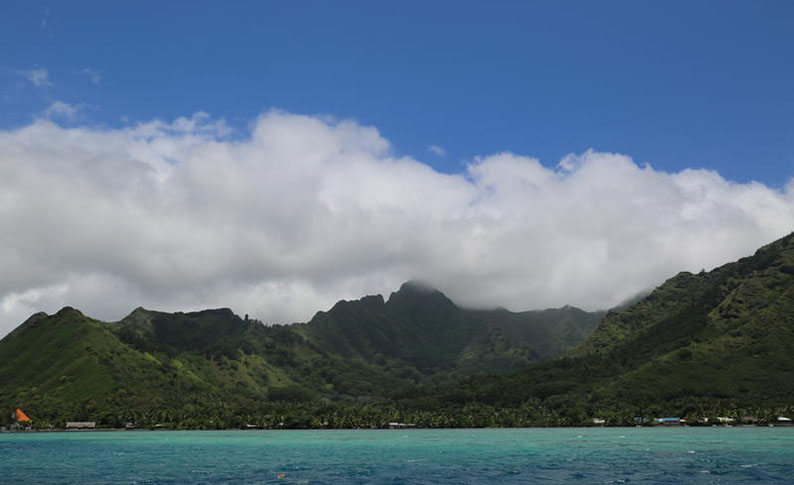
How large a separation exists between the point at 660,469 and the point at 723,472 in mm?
11494

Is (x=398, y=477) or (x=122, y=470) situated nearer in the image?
(x=398, y=477)

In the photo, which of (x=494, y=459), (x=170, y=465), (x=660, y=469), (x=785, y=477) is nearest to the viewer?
(x=785, y=477)

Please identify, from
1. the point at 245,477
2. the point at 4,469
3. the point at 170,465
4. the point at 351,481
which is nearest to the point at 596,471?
the point at 351,481

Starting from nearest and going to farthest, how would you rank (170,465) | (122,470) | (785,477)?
1. (785,477)
2. (122,470)
3. (170,465)

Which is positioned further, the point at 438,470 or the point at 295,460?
the point at 295,460

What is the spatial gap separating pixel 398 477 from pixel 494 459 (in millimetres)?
49740

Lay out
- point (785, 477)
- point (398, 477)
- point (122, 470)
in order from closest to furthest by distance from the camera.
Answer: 1. point (785, 477)
2. point (398, 477)
3. point (122, 470)

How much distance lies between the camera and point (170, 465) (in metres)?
147

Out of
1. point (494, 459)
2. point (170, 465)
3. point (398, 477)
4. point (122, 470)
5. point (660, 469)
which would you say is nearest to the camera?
point (398, 477)

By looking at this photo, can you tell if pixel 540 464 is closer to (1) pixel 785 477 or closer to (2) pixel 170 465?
(1) pixel 785 477

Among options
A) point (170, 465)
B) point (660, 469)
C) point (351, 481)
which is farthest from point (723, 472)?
point (170, 465)

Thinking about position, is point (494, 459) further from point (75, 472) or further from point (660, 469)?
→ point (75, 472)

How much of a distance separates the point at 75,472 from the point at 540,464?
96107mm

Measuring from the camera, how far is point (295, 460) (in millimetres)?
161500
